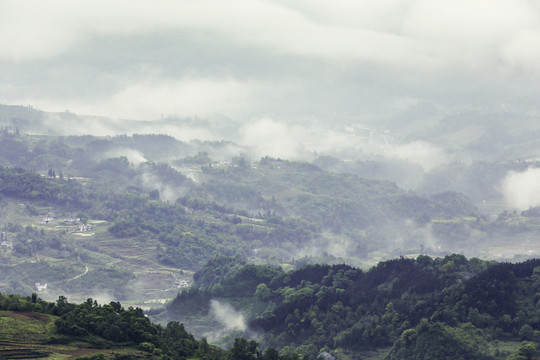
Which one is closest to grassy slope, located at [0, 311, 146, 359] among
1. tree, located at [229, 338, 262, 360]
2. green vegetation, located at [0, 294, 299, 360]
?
green vegetation, located at [0, 294, 299, 360]

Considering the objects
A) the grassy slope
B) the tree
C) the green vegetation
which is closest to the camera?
the grassy slope

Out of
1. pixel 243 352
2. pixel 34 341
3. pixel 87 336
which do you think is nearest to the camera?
pixel 34 341

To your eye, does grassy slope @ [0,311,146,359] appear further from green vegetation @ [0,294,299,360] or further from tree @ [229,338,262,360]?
tree @ [229,338,262,360]

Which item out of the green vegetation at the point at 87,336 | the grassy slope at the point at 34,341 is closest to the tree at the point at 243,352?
the green vegetation at the point at 87,336

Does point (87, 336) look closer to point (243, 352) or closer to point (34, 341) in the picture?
point (34, 341)

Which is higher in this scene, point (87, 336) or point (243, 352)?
point (87, 336)

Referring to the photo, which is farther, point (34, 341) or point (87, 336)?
point (87, 336)

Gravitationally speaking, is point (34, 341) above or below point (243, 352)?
above

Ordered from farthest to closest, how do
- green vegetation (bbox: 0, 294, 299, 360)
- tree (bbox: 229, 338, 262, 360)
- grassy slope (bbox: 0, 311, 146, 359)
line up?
tree (bbox: 229, 338, 262, 360), green vegetation (bbox: 0, 294, 299, 360), grassy slope (bbox: 0, 311, 146, 359)

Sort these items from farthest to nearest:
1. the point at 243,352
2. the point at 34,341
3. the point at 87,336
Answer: the point at 243,352
the point at 87,336
the point at 34,341

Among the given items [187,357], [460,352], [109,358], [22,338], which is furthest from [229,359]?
[460,352]

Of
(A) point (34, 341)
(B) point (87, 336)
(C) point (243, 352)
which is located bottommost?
(C) point (243, 352)

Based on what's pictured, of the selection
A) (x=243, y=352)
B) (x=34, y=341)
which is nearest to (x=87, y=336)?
(x=34, y=341)

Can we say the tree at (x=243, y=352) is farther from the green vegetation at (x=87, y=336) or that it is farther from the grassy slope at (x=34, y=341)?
the grassy slope at (x=34, y=341)
